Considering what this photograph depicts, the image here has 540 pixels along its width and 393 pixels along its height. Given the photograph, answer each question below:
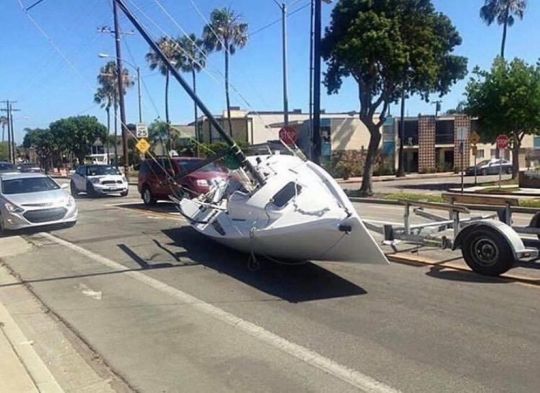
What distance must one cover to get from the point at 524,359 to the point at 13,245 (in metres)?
11.1

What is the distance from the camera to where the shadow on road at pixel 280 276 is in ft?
26.3

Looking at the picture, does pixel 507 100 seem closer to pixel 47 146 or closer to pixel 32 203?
pixel 32 203

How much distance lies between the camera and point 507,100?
3391 cm

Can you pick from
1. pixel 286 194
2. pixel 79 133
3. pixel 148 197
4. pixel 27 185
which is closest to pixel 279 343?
pixel 286 194

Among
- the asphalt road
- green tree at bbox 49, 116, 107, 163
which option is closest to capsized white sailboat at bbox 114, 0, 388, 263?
the asphalt road

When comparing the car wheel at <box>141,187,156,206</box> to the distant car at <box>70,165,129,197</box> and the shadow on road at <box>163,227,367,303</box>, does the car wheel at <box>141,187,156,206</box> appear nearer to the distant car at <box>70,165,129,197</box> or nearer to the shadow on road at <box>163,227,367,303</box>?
the distant car at <box>70,165,129,197</box>

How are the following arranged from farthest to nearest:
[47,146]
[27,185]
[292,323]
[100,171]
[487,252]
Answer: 1. [47,146]
2. [100,171]
3. [27,185]
4. [487,252]
5. [292,323]

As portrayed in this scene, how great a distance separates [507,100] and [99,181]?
21678 millimetres

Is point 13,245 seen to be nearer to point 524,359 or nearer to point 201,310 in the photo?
point 201,310

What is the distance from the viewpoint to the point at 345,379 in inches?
203

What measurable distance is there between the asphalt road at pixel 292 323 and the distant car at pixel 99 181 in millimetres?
17850

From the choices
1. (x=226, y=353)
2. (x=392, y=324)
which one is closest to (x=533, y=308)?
(x=392, y=324)

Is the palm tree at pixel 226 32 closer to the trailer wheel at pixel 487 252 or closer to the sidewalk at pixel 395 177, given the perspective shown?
the sidewalk at pixel 395 177

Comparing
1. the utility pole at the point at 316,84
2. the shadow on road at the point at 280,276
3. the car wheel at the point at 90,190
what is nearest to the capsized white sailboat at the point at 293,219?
the shadow on road at the point at 280,276
